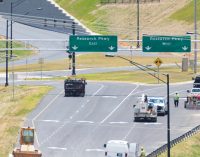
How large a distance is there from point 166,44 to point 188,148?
1908 centimetres

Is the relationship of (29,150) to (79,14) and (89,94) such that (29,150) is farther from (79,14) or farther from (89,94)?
(79,14)

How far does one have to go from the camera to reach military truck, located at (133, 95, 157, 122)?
251 feet

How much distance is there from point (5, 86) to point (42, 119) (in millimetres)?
26889

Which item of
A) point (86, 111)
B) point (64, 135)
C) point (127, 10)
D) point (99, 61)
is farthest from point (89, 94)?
point (127, 10)

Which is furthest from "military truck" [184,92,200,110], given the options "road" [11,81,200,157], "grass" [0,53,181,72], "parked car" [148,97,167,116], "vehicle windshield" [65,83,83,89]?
"grass" [0,53,181,72]

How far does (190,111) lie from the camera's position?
8325cm

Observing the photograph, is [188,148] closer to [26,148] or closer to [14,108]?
[26,148]

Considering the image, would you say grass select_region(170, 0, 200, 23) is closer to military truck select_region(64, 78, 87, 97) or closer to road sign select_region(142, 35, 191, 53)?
military truck select_region(64, 78, 87, 97)

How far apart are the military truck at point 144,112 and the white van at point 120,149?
16753mm

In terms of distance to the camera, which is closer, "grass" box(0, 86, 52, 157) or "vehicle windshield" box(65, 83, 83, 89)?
"grass" box(0, 86, 52, 157)

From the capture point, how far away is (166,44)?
274 feet

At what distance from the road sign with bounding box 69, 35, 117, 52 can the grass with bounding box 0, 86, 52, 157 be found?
7.19m

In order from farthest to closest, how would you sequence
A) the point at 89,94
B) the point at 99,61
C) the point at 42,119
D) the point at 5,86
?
the point at 99,61
the point at 5,86
the point at 89,94
the point at 42,119

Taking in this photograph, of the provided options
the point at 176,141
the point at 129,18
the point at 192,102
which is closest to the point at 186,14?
the point at 129,18
